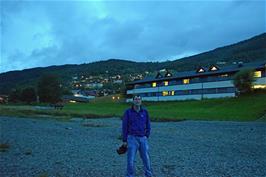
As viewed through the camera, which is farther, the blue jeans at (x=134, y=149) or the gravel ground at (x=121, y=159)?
the gravel ground at (x=121, y=159)

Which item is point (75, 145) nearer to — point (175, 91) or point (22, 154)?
point (22, 154)

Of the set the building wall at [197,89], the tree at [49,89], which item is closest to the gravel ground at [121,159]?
the building wall at [197,89]

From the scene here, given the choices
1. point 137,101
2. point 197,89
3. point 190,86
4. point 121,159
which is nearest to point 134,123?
point 137,101

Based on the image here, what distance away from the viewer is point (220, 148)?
1811cm

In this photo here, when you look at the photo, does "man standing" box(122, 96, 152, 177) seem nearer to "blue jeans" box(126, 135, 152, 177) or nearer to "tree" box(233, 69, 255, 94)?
"blue jeans" box(126, 135, 152, 177)

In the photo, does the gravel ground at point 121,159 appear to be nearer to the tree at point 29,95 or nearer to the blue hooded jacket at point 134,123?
the blue hooded jacket at point 134,123

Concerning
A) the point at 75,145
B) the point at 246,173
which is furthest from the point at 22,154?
the point at 246,173

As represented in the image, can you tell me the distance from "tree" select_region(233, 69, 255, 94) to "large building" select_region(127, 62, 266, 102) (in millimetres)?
2710

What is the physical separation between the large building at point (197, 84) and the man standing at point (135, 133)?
57.4m

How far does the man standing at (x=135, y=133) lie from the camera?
926 centimetres

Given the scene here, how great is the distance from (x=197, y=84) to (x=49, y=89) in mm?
52713

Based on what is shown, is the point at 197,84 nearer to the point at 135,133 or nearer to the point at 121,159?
the point at 121,159

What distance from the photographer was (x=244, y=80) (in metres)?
68.6

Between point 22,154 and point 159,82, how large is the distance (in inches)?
3211
